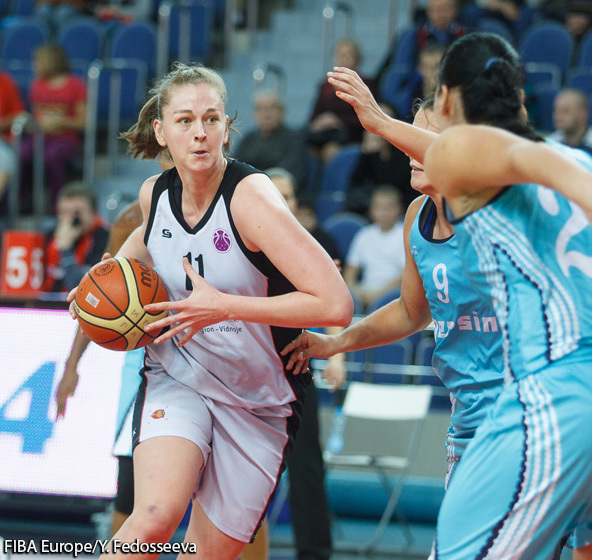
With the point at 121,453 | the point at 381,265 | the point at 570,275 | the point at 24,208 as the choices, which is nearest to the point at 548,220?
the point at 570,275

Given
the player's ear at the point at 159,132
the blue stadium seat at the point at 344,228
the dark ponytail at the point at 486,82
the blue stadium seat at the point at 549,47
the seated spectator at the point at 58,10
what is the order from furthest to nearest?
the seated spectator at the point at 58,10, the blue stadium seat at the point at 549,47, the blue stadium seat at the point at 344,228, the player's ear at the point at 159,132, the dark ponytail at the point at 486,82

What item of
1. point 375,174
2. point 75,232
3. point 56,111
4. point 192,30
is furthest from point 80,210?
point 192,30

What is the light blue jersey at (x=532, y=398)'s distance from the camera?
2.29 meters

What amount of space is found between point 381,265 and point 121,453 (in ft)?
12.5

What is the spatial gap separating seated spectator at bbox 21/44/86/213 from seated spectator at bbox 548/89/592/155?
15.5ft

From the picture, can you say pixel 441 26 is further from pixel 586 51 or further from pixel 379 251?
pixel 379 251

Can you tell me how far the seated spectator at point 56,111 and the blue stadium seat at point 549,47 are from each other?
14.6ft

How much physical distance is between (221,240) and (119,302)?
0.40 meters

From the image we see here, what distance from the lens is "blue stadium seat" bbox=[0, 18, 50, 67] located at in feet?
35.6

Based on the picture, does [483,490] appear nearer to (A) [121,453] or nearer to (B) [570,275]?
(B) [570,275]

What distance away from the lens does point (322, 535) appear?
16.4 feet

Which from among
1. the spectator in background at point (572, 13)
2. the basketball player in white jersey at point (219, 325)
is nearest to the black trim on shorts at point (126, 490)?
the basketball player in white jersey at point (219, 325)

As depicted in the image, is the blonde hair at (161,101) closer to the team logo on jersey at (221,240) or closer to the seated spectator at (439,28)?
the team logo on jersey at (221,240)

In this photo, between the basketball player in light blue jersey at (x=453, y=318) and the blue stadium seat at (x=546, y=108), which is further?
the blue stadium seat at (x=546, y=108)
